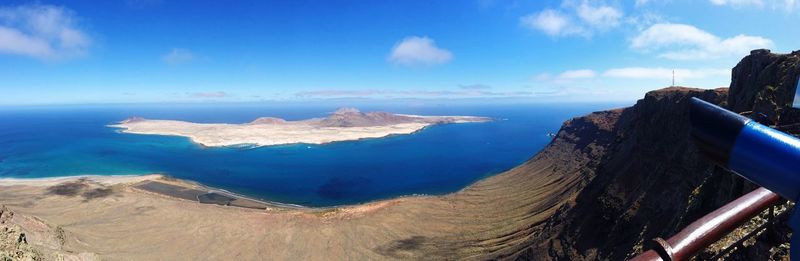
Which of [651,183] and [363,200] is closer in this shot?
[651,183]

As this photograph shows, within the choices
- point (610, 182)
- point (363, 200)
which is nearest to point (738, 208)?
point (610, 182)

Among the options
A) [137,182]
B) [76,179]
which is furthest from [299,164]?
[76,179]

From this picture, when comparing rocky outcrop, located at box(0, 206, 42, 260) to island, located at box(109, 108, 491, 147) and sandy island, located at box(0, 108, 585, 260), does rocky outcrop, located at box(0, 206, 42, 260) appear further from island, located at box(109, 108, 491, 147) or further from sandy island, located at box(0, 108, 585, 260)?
island, located at box(109, 108, 491, 147)

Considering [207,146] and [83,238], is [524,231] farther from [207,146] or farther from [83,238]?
[207,146]

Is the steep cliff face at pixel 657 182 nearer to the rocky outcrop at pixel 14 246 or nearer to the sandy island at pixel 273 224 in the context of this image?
the sandy island at pixel 273 224

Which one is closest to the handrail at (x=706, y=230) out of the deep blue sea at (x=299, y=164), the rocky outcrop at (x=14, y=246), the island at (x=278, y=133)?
the rocky outcrop at (x=14, y=246)

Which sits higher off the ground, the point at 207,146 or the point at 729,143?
the point at 729,143
